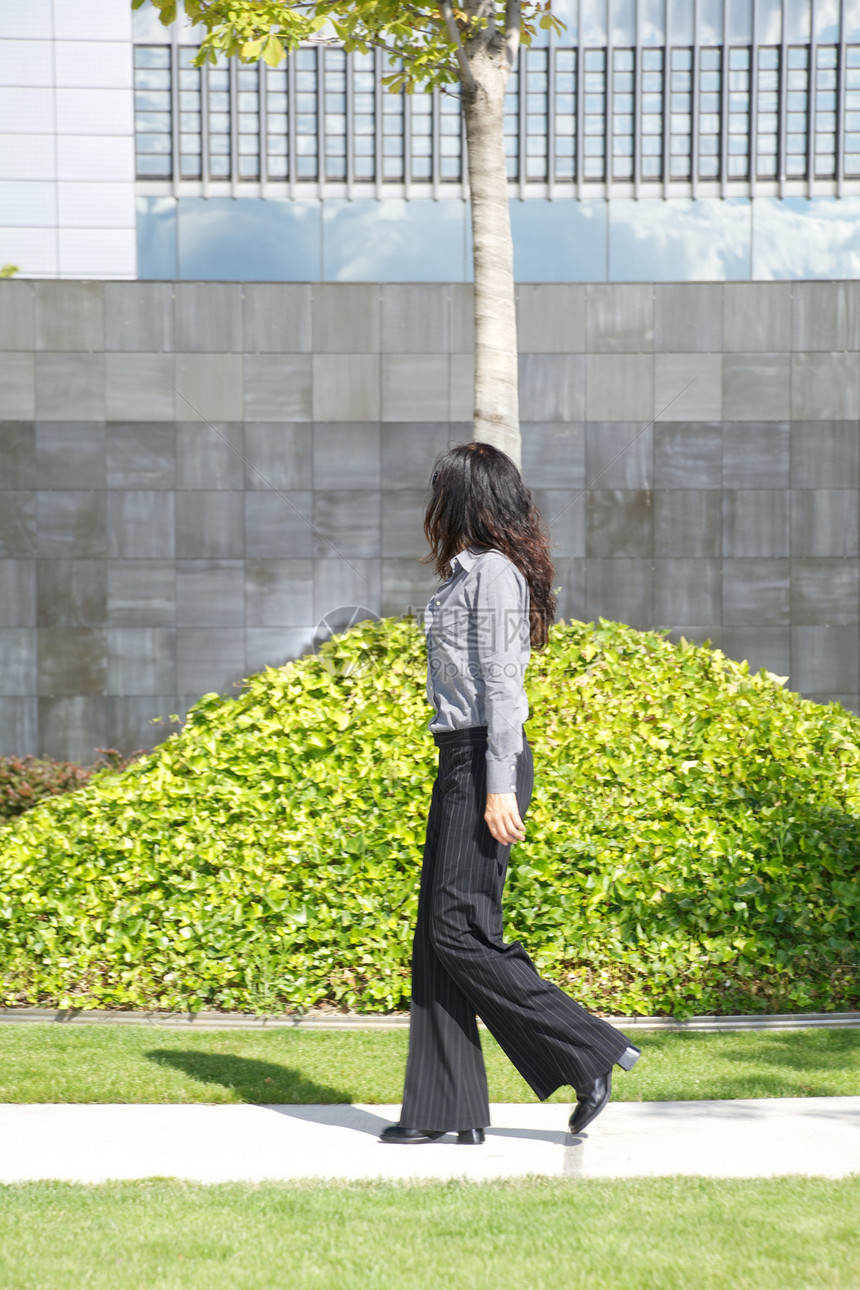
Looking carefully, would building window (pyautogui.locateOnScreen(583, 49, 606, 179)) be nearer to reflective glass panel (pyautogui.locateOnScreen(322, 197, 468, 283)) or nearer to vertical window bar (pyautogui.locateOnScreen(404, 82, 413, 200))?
reflective glass panel (pyautogui.locateOnScreen(322, 197, 468, 283))

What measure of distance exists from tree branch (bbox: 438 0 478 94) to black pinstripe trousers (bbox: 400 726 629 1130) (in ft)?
18.2

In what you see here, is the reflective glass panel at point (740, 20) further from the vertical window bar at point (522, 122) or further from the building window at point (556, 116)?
the vertical window bar at point (522, 122)

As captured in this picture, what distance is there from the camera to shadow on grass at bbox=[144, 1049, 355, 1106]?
14.1ft

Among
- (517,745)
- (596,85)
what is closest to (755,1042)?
(517,745)

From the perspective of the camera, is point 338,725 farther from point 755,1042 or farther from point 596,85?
point 596,85

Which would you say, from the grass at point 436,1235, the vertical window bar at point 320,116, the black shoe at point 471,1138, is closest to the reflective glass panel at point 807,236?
the vertical window bar at point 320,116

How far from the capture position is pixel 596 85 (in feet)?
63.8

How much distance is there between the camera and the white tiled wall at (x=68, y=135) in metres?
17.4

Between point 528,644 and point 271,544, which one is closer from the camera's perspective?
point 528,644

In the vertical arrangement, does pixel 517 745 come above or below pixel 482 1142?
above

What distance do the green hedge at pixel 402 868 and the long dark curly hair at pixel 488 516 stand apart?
2211 mm

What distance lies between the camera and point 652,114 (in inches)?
763

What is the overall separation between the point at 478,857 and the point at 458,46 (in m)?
5.84

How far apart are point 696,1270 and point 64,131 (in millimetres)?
18279
